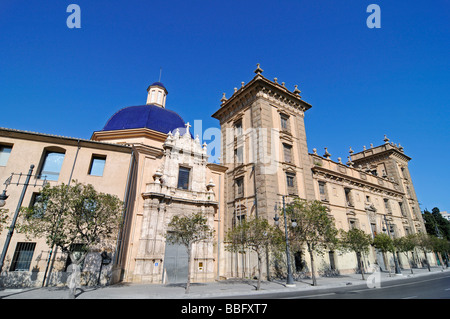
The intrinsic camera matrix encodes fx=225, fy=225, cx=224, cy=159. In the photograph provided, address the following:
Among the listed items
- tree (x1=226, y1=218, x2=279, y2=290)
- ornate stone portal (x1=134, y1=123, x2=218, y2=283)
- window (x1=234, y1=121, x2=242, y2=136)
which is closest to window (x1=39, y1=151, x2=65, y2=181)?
ornate stone portal (x1=134, y1=123, x2=218, y2=283)

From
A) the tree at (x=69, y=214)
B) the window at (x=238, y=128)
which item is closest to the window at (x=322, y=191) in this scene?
the window at (x=238, y=128)

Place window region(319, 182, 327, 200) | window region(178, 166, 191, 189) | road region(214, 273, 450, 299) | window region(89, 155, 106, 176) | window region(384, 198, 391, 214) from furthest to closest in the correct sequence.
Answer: window region(384, 198, 391, 214), window region(319, 182, 327, 200), window region(178, 166, 191, 189), window region(89, 155, 106, 176), road region(214, 273, 450, 299)

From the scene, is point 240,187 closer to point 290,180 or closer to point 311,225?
point 290,180

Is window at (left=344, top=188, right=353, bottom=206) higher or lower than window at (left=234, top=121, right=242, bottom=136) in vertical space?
lower

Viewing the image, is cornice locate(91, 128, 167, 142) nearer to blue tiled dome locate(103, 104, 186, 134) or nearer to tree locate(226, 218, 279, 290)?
blue tiled dome locate(103, 104, 186, 134)

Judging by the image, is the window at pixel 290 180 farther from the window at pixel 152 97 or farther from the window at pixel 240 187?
the window at pixel 152 97

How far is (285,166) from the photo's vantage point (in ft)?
76.6

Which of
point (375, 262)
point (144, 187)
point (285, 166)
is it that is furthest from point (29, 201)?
point (375, 262)

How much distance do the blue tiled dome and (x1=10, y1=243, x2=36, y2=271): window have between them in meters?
13.7

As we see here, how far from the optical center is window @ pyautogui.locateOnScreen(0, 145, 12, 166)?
50.1 feet

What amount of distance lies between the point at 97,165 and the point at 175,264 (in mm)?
10085

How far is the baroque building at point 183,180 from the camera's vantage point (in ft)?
49.4

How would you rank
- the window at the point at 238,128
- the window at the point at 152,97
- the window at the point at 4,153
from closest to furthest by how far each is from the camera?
the window at the point at 4,153
the window at the point at 238,128
the window at the point at 152,97

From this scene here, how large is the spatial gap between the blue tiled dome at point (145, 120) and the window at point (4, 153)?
384 inches
